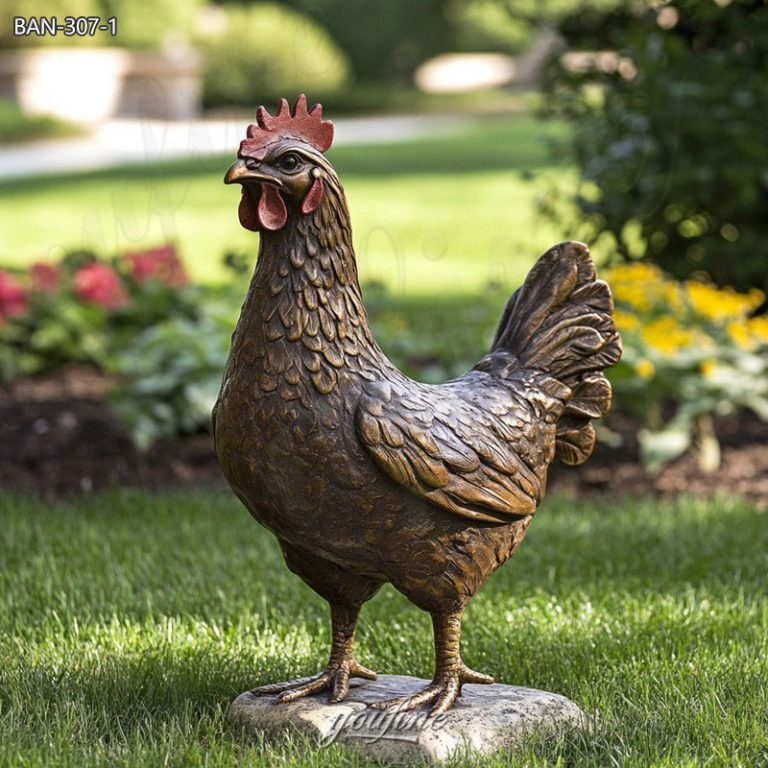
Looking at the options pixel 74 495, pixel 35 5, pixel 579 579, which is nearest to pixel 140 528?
pixel 74 495

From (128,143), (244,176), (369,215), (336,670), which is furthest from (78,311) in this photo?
(128,143)

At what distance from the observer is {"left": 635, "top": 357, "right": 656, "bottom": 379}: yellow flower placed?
20.6 ft

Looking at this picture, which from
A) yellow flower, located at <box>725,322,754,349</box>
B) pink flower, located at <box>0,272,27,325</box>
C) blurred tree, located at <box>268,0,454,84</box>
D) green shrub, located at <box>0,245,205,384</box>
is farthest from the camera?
blurred tree, located at <box>268,0,454,84</box>

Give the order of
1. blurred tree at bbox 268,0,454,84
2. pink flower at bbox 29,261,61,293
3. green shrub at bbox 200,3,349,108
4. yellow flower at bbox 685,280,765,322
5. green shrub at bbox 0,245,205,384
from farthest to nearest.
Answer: blurred tree at bbox 268,0,454,84, green shrub at bbox 200,3,349,108, pink flower at bbox 29,261,61,293, green shrub at bbox 0,245,205,384, yellow flower at bbox 685,280,765,322

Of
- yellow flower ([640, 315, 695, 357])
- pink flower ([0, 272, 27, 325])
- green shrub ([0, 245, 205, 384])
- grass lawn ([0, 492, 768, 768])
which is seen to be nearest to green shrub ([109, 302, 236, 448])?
grass lawn ([0, 492, 768, 768])

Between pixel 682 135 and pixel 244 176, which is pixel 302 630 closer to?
pixel 244 176

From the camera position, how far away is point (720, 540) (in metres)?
5.40

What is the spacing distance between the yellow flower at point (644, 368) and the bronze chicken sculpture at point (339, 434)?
2.91 meters

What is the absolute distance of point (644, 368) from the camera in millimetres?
6273

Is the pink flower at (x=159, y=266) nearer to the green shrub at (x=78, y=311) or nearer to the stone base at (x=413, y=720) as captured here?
the green shrub at (x=78, y=311)

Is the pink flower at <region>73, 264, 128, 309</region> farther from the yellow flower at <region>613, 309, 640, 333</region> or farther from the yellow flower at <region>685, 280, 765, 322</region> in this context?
the yellow flower at <region>685, 280, 765, 322</region>

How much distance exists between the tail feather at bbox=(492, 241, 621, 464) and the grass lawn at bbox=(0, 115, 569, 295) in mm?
6808

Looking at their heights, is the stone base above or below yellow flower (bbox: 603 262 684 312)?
below

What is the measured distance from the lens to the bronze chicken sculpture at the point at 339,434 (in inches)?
125
